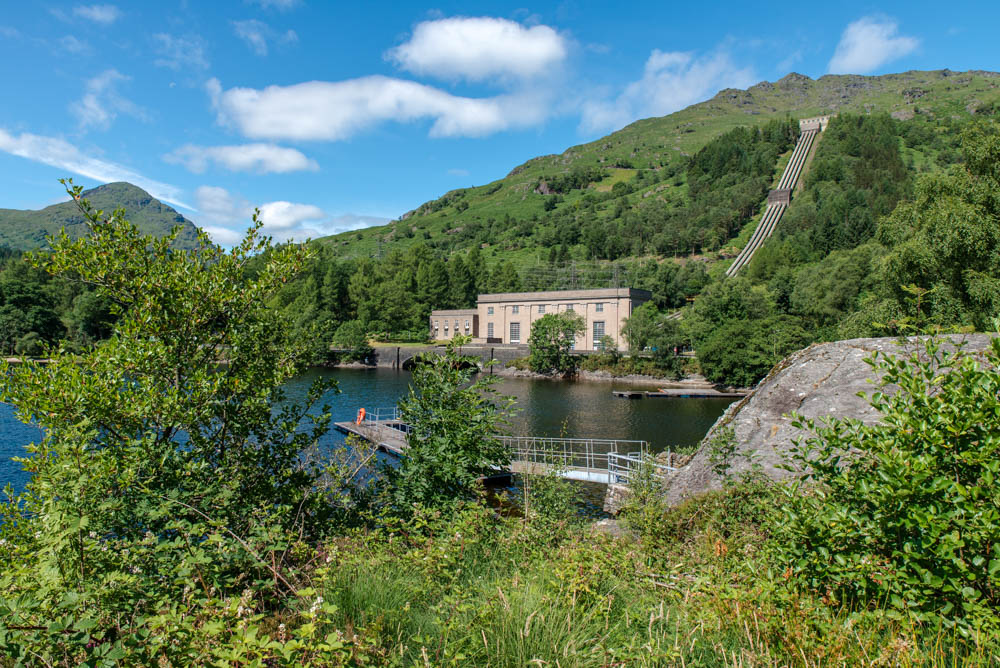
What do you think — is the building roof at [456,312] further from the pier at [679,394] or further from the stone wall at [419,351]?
the pier at [679,394]

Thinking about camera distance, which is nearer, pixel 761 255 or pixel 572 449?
pixel 572 449

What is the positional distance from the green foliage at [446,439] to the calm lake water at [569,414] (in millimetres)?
12303

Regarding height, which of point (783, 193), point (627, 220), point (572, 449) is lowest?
point (572, 449)

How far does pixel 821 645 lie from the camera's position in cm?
255

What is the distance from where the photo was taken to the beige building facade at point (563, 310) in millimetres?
65125

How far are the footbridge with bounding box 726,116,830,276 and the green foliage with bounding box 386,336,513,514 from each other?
94.5 metres

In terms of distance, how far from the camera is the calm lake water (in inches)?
1041

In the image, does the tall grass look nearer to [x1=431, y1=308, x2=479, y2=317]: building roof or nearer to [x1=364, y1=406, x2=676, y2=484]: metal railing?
[x1=364, y1=406, x2=676, y2=484]: metal railing

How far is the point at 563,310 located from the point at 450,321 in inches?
832

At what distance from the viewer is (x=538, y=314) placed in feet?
236

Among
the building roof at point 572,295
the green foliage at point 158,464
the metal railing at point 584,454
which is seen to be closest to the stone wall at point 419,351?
the building roof at point 572,295

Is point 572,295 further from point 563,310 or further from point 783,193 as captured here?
point 783,193

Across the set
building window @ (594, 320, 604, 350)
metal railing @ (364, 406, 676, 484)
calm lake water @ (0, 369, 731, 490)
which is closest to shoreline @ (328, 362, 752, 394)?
calm lake water @ (0, 369, 731, 490)

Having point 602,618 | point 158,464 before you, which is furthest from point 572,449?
point 602,618
